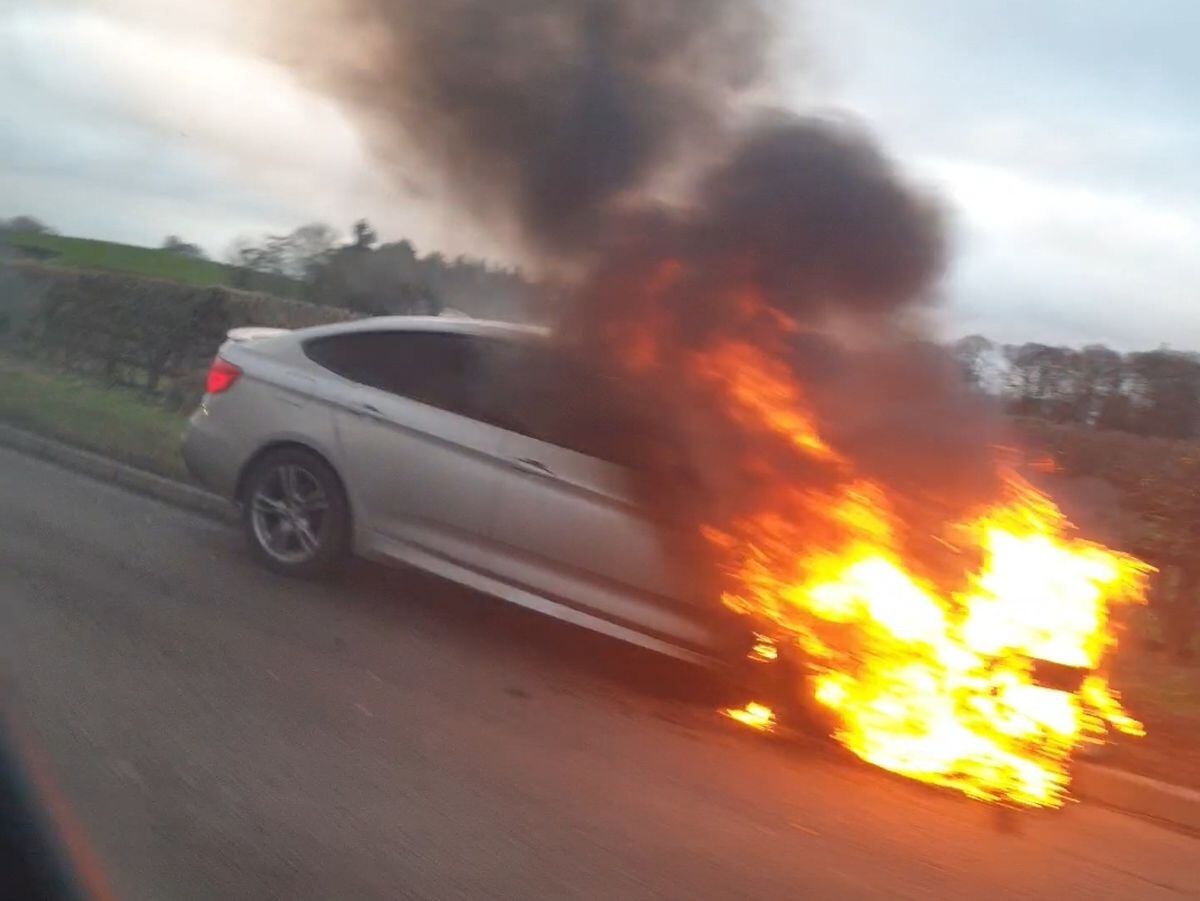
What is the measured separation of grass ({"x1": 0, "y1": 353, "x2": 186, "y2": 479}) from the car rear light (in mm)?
2127

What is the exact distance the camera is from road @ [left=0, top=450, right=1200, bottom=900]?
3.97 meters

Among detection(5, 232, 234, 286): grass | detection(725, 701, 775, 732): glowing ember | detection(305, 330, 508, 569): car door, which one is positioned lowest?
detection(725, 701, 775, 732): glowing ember

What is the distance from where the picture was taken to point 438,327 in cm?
691

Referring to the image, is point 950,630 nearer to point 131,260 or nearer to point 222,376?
point 222,376

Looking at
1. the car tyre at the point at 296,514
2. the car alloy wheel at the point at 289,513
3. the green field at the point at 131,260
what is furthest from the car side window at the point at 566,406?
the green field at the point at 131,260

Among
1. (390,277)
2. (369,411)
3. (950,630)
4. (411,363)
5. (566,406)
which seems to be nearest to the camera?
(950,630)

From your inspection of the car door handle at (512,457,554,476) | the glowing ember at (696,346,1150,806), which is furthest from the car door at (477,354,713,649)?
the glowing ember at (696,346,1150,806)

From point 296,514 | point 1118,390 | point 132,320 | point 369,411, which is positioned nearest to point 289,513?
point 296,514

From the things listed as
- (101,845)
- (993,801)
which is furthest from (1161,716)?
(101,845)

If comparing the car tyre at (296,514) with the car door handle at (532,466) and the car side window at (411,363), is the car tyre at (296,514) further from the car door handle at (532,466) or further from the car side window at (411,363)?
the car door handle at (532,466)

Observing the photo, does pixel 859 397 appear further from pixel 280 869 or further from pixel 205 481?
pixel 280 869

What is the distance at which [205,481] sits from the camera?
7.29 meters

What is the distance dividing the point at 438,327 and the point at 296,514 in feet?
4.28

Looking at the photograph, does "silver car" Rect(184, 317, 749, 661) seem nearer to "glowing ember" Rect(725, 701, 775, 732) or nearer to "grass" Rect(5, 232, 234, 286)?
"glowing ember" Rect(725, 701, 775, 732)
